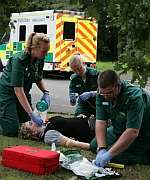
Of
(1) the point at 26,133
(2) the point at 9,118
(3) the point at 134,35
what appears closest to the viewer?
(3) the point at 134,35

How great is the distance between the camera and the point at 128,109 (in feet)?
16.6

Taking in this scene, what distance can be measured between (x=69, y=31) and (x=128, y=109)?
1439 cm

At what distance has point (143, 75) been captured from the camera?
12.3 ft

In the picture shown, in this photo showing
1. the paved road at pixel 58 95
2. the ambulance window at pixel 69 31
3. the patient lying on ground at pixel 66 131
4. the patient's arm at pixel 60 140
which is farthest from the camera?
the ambulance window at pixel 69 31

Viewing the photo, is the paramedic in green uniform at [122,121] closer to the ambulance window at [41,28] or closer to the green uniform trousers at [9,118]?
the green uniform trousers at [9,118]

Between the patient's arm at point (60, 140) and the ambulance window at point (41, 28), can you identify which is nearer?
the patient's arm at point (60, 140)

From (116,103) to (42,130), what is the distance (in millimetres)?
1748

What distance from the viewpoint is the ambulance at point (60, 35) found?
18906 mm

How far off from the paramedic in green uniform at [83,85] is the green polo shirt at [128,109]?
1644mm

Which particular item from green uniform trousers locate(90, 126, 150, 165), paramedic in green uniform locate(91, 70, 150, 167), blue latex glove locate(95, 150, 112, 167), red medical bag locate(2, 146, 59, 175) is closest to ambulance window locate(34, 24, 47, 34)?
paramedic in green uniform locate(91, 70, 150, 167)

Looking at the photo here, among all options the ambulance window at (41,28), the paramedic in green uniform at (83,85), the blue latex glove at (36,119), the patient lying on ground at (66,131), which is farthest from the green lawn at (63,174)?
the ambulance window at (41,28)

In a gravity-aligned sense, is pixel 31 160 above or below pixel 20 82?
below

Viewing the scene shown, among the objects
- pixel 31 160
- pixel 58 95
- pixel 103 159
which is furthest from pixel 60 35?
pixel 103 159

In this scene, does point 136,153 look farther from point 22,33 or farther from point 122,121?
point 22,33
